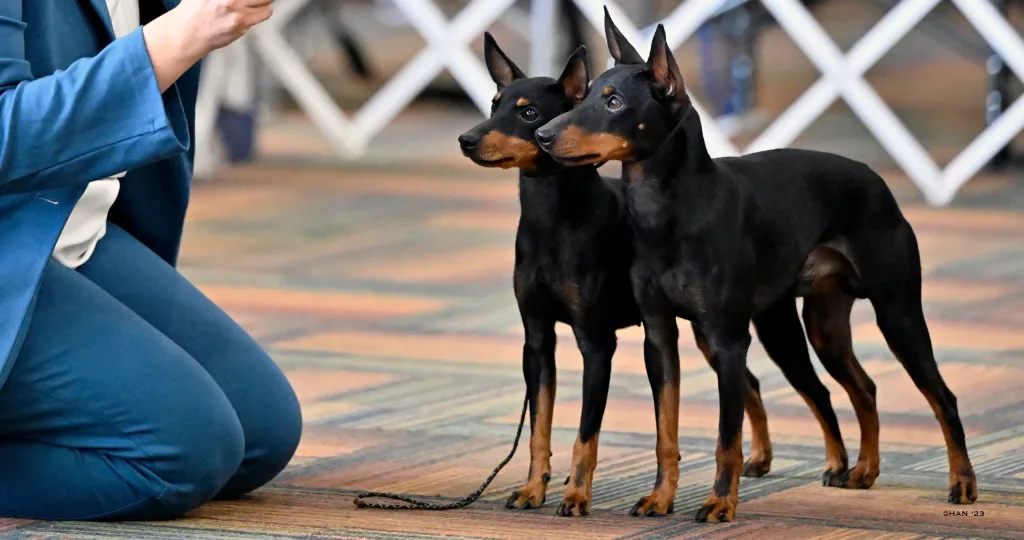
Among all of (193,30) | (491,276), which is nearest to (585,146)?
(193,30)

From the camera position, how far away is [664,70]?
2.21 metres

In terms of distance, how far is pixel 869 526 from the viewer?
2.31 meters

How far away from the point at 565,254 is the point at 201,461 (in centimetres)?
57

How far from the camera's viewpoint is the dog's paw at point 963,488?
2.44 meters

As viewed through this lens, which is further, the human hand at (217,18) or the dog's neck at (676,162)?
the dog's neck at (676,162)

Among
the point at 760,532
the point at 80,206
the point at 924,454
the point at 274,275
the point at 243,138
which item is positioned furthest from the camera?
the point at 243,138

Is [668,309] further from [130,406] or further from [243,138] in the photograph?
[243,138]

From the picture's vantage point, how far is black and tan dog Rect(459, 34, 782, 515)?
2309 millimetres

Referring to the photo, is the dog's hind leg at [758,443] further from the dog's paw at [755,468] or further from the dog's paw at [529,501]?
the dog's paw at [529,501]

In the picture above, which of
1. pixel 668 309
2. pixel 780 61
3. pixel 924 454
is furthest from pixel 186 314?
pixel 780 61

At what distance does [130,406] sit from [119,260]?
347 millimetres

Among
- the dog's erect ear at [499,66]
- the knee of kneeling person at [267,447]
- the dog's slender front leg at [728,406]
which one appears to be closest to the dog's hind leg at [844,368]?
the dog's slender front leg at [728,406]

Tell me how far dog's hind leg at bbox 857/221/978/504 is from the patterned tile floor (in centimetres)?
7

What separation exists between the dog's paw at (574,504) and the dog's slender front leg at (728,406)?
0.53 ft
